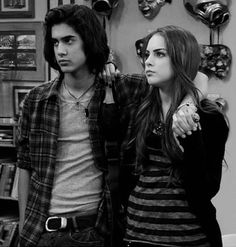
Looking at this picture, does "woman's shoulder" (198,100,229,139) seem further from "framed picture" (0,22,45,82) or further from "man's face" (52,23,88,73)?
"framed picture" (0,22,45,82)

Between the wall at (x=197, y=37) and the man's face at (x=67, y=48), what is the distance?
1.53 m

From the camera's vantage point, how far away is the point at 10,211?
3.57 meters

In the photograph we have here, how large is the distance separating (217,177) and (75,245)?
Answer: 1.70ft

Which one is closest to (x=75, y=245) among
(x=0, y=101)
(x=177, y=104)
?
(x=177, y=104)

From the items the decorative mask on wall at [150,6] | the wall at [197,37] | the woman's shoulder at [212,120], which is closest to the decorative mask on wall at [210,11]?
the wall at [197,37]

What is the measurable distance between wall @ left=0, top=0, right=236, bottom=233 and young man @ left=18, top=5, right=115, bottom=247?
4.69 feet

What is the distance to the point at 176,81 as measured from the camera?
1.48 meters

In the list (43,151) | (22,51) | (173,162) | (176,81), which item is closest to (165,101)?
(176,81)

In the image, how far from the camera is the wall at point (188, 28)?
10.0 feet

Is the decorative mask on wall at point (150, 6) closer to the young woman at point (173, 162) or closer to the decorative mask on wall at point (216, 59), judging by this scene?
the decorative mask on wall at point (216, 59)

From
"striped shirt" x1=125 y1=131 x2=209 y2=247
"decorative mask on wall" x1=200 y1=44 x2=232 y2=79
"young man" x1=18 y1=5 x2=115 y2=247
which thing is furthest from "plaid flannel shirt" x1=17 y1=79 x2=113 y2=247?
"decorative mask on wall" x1=200 y1=44 x2=232 y2=79

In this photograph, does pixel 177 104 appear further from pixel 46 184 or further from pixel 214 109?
pixel 46 184

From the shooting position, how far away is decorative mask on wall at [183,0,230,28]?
2926 mm

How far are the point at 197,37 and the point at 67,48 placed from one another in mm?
1583
